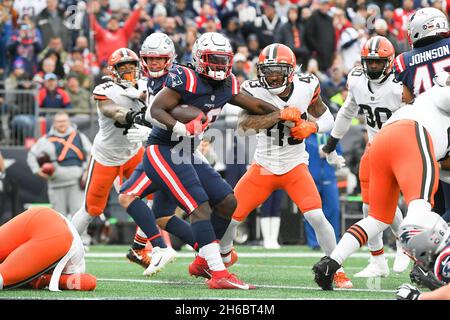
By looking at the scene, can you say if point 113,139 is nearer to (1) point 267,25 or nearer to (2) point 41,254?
(2) point 41,254

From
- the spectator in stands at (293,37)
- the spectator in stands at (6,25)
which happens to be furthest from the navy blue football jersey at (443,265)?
the spectator in stands at (6,25)

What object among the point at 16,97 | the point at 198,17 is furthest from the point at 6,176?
the point at 198,17

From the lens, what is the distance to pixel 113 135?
9.04m

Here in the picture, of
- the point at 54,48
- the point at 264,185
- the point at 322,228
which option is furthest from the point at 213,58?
the point at 54,48

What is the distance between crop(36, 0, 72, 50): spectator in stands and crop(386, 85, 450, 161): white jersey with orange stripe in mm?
8953

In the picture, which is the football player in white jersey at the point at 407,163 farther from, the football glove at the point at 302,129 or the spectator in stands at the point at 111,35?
the spectator in stands at the point at 111,35

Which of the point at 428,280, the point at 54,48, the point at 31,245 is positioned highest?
the point at 54,48

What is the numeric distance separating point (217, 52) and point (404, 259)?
249 centimetres

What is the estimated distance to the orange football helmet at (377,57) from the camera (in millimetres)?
7879

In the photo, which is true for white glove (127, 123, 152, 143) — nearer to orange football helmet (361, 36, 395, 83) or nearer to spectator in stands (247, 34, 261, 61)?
orange football helmet (361, 36, 395, 83)

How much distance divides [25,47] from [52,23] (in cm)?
63

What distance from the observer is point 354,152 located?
12.5m
